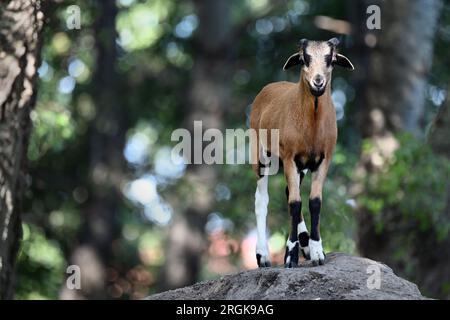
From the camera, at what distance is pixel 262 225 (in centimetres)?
1093

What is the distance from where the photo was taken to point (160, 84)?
31.9m

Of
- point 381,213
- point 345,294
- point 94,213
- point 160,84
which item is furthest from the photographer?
point 160,84

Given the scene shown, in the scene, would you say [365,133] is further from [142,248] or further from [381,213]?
[142,248]

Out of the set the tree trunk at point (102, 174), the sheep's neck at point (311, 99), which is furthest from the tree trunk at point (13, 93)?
the tree trunk at point (102, 174)

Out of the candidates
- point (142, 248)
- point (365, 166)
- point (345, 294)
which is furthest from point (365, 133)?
point (142, 248)

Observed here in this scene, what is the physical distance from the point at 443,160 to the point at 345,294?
10242 mm

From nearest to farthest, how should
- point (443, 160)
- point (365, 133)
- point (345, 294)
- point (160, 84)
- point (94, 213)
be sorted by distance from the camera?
point (345, 294) < point (443, 160) < point (365, 133) < point (94, 213) < point (160, 84)

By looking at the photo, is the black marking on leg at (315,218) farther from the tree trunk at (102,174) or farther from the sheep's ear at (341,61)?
the tree trunk at (102,174)

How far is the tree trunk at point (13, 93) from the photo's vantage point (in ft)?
40.2

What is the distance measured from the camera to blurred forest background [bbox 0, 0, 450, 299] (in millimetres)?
17031

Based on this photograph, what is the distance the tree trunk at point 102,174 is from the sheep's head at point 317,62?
51.2ft

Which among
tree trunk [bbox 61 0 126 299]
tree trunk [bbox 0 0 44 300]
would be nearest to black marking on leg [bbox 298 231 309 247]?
tree trunk [bbox 0 0 44 300]

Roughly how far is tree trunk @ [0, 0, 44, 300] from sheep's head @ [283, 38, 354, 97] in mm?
4001

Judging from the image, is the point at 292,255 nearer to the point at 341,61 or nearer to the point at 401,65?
the point at 341,61
